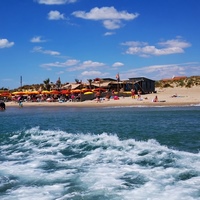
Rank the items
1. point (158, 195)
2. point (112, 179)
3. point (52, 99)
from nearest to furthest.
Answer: point (158, 195) < point (112, 179) < point (52, 99)

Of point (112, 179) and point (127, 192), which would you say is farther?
point (112, 179)

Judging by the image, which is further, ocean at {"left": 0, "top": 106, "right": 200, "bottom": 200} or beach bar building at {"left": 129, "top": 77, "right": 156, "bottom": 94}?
beach bar building at {"left": 129, "top": 77, "right": 156, "bottom": 94}

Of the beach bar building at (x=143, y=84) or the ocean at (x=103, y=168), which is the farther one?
the beach bar building at (x=143, y=84)

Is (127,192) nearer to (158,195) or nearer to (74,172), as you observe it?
(158,195)

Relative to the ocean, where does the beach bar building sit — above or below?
above

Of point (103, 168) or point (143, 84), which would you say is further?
point (143, 84)

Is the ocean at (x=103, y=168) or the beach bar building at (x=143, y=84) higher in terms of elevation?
the beach bar building at (x=143, y=84)

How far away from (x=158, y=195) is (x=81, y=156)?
18.1ft

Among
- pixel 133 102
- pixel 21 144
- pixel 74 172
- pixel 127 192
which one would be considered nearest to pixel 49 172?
pixel 74 172

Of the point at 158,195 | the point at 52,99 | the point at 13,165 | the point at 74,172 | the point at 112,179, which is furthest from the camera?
the point at 52,99

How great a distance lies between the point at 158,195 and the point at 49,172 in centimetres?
402

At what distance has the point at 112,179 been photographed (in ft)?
30.6

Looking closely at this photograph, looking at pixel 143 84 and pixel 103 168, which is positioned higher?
pixel 143 84

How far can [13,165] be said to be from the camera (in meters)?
11.7
